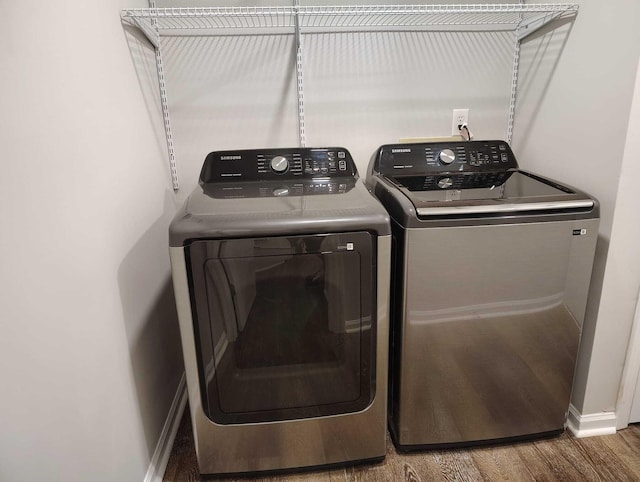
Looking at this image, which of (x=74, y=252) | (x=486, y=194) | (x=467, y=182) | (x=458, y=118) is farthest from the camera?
(x=458, y=118)

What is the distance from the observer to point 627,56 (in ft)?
3.99

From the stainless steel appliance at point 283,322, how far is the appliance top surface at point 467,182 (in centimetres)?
20

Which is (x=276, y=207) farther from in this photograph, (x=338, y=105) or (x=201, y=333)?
(x=338, y=105)

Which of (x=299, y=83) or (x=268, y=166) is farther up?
(x=299, y=83)

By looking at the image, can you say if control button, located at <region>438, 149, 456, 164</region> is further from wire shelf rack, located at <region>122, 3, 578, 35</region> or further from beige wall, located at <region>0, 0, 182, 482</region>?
beige wall, located at <region>0, 0, 182, 482</region>

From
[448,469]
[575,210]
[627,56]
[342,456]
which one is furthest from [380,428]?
[627,56]

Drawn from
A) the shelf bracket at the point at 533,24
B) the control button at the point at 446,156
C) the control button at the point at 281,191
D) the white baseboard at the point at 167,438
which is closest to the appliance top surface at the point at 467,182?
the control button at the point at 446,156

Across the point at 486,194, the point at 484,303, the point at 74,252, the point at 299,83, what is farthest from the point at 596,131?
the point at 74,252

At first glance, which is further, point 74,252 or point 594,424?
point 594,424

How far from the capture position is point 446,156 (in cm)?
165

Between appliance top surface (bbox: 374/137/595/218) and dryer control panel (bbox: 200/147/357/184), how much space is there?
23cm

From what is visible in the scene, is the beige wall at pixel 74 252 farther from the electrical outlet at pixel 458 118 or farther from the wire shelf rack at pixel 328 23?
the electrical outlet at pixel 458 118

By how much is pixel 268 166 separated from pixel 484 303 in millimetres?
888

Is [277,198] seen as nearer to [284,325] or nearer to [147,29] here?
[284,325]
